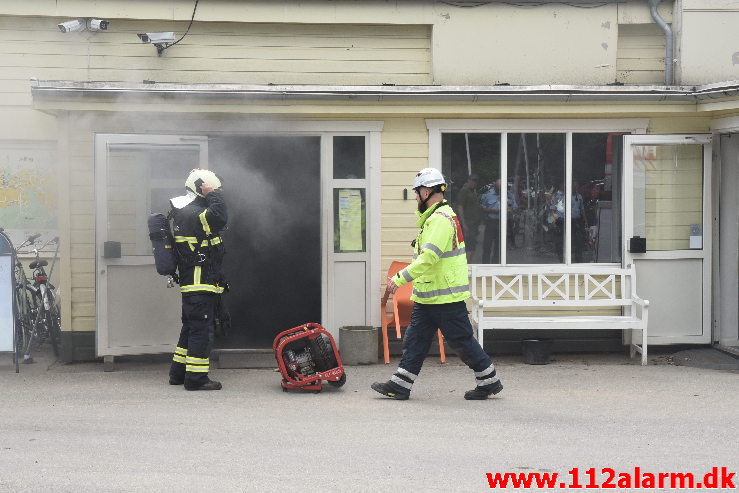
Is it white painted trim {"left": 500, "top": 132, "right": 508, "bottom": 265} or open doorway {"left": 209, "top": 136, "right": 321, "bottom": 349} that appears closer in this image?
white painted trim {"left": 500, "top": 132, "right": 508, "bottom": 265}

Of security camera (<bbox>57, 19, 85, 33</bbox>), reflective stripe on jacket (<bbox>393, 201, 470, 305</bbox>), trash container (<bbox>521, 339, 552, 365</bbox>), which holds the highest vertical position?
security camera (<bbox>57, 19, 85, 33</bbox>)

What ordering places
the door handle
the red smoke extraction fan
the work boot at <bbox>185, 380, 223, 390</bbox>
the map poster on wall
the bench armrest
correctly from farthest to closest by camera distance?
the map poster on wall < the bench armrest < the door handle < the work boot at <bbox>185, 380, 223, 390</bbox> < the red smoke extraction fan

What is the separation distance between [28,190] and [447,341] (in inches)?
227

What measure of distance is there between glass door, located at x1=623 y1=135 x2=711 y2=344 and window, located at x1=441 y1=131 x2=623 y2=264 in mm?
Result: 230

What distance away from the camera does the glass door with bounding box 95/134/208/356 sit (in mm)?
10508

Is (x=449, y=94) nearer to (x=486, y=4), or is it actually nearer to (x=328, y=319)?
(x=486, y=4)

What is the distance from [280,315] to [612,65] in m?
4.73

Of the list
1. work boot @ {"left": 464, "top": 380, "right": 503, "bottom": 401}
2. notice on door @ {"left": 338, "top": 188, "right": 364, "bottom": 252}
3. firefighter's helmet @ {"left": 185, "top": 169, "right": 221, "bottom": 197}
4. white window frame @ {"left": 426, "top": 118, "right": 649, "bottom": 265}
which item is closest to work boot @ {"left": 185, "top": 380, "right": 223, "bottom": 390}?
firefighter's helmet @ {"left": 185, "top": 169, "right": 221, "bottom": 197}

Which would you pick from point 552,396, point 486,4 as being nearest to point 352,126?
point 486,4

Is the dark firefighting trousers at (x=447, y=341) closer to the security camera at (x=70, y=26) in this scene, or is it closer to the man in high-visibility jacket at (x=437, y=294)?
the man in high-visibility jacket at (x=437, y=294)

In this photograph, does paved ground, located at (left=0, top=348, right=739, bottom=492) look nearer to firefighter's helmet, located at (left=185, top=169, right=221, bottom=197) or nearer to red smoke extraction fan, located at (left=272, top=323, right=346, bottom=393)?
red smoke extraction fan, located at (left=272, top=323, right=346, bottom=393)

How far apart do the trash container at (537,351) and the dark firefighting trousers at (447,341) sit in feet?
7.02

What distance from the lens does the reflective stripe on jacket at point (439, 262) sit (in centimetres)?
845

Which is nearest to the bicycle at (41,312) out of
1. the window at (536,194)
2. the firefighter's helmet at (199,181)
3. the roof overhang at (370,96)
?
the roof overhang at (370,96)
